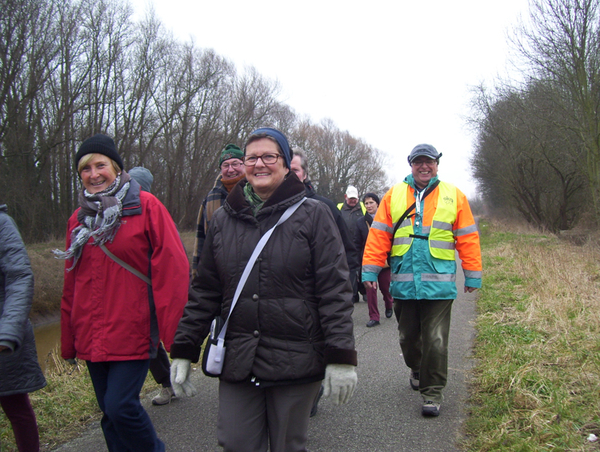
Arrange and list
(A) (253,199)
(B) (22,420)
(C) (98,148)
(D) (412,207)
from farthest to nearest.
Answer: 1. (D) (412,207)
2. (B) (22,420)
3. (C) (98,148)
4. (A) (253,199)

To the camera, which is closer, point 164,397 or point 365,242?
point 164,397

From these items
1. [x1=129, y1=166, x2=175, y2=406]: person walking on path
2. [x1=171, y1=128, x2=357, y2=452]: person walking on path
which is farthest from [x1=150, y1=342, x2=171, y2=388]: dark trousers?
[x1=171, y1=128, x2=357, y2=452]: person walking on path

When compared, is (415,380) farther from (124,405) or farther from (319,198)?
(124,405)

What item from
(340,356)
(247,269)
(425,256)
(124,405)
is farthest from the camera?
(425,256)

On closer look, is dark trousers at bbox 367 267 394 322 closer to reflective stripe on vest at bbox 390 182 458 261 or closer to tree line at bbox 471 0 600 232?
reflective stripe on vest at bbox 390 182 458 261

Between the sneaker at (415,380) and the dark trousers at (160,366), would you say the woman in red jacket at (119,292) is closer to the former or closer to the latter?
the dark trousers at (160,366)

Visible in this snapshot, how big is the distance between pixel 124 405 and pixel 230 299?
91cm

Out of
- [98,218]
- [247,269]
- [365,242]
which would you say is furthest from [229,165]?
[365,242]

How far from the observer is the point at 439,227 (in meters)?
3.95

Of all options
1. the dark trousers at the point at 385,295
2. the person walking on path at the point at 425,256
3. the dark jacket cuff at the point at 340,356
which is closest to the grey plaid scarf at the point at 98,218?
the dark jacket cuff at the point at 340,356

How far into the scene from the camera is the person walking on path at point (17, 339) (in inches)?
107

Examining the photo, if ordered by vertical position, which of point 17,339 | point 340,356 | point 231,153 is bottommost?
point 17,339

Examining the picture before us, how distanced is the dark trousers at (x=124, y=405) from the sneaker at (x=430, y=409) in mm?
2061

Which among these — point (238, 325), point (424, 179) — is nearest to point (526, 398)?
point (424, 179)
